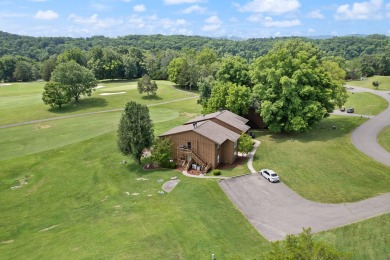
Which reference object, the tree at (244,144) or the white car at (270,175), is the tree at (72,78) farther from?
the white car at (270,175)

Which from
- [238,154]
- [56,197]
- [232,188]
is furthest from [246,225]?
[56,197]

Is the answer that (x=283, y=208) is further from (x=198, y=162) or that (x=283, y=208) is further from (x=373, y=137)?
(x=373, y=137)

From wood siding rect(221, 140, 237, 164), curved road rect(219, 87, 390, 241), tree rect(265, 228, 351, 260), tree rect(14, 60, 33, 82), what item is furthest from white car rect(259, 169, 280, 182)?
tree rect(14, 60, 33, 82)

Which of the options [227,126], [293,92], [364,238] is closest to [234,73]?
[293,92]

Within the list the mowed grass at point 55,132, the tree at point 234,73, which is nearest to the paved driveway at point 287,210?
the mowed grass at point 55,132

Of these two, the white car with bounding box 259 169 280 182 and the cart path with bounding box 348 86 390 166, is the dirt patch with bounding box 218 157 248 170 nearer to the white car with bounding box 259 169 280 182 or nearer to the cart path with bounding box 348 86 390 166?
the white car with bounding box 259 169 280 182
